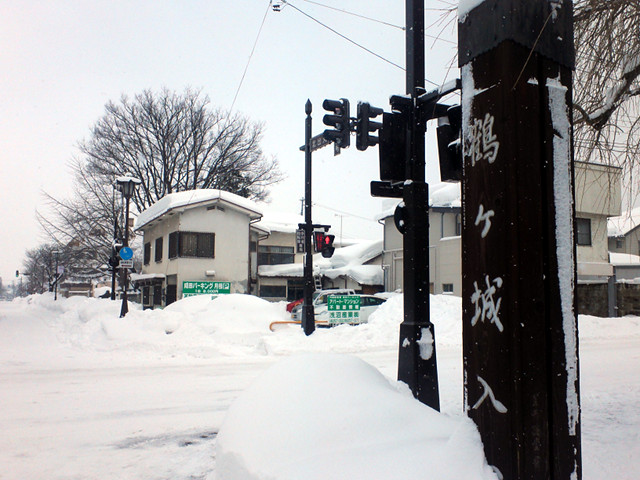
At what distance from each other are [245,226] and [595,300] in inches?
750

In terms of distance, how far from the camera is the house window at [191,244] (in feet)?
87.0

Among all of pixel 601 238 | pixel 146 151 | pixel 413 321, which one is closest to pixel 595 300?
pixel 601 238

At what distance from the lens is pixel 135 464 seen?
4.41 m

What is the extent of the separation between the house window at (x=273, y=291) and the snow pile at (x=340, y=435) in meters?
30.1

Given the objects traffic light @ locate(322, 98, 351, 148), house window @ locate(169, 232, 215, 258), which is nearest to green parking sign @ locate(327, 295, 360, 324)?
traffic light @ locate(322, 98, 351, 148)

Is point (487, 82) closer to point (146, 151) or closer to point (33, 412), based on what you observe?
point (33, 412)

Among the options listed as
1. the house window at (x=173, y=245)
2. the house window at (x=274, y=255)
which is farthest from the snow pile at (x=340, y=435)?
the house window at (x=274, y=255)

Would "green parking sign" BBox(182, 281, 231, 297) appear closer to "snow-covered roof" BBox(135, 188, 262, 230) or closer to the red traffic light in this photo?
"snow-covered roof" BBox(135, 188, 262, 230)

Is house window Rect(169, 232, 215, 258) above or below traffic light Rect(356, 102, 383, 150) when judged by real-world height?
below

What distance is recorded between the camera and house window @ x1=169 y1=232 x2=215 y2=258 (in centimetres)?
2652

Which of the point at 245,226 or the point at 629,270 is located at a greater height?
the point at 245,226

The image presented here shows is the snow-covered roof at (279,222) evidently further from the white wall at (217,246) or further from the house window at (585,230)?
the house window at (585,230)

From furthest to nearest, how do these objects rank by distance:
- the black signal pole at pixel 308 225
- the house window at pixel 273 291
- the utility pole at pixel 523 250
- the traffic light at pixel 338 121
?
1. the house window at pixel 273 291
2. the black signal pole at pixel 308 225
3. the traffic light at pixel 338 121
4. the utility pole at pixel 523 250

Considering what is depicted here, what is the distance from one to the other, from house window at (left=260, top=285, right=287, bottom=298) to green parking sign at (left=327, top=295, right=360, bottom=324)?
1715 centimetres
